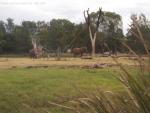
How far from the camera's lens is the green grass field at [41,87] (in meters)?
9.77

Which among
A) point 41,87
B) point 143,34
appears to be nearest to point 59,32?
point 41,87

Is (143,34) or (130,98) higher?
(143,34)

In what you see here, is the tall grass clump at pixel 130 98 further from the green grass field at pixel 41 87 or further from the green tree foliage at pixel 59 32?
the green tree foliage at pixel 59 32

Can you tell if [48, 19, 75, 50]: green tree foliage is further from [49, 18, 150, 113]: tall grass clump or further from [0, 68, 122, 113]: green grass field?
[49, 18, 150, 113]: tall grass clump

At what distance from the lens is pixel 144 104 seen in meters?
2.58

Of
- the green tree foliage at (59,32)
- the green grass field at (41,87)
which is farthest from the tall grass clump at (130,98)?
the green tree foliage at (59,32)

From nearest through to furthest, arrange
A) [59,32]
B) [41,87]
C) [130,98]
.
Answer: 1. [130,98]
2. [41,87]
3. [59,32]

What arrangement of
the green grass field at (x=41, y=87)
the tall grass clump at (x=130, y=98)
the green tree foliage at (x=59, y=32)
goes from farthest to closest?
the green tree foliage at (x=59, y=32), the green grass field at (x=41, y=87), the tall grass clump at (x=130, y=98)

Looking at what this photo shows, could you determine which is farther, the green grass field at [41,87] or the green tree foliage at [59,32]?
the green tree foliage at [59,32]

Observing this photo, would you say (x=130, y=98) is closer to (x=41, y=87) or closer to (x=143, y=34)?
(x=143, y=34)

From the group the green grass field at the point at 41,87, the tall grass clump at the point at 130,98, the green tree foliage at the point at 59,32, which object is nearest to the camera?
the tall grass clump at the point at 130,98

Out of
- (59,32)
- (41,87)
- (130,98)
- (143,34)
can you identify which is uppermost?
(59,32)

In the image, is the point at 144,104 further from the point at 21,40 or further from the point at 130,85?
the point at 21,40

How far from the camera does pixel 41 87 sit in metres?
11.8
